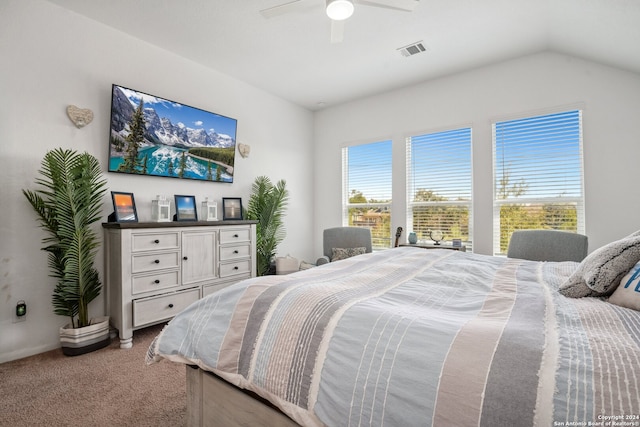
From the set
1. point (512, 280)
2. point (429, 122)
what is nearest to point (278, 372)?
point (512, 280)

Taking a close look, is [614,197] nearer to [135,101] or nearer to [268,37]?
[268,37]

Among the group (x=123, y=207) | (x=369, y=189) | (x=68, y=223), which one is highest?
(x=369, y=189)

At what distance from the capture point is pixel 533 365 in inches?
26.9

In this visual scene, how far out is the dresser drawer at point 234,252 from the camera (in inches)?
127

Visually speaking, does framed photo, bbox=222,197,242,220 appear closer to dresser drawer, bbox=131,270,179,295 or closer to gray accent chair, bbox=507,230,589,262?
dresser drawer, bbox=131,270,179,295

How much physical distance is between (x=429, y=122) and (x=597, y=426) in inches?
157

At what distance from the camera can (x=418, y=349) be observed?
2.62 feet

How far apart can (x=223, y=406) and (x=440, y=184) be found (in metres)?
3.70

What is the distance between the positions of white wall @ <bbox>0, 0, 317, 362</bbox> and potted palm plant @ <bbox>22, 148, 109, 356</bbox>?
114mm

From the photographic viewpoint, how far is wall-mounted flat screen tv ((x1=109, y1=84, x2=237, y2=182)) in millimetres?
2830

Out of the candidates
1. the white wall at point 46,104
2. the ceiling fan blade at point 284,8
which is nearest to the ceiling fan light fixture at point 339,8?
the ceiling fan blade at point 284,8

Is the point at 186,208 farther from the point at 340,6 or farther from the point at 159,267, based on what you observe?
the point at 340,6

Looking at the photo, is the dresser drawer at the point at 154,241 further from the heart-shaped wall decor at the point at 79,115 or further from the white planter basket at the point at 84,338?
the heart-shaped wall decor at the point at 79,115

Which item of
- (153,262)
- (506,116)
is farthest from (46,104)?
(506,116)
